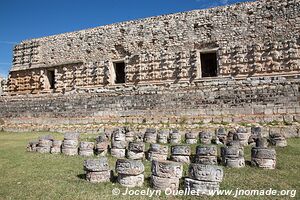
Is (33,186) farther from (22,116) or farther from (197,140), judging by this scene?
(22,116)

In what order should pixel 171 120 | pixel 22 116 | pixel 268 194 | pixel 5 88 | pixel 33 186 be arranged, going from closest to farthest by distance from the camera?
1. pixel 268 194
2. pixel 33 186
3. pixel 171 120
4. pixel 22 116
5. pixel 5 88

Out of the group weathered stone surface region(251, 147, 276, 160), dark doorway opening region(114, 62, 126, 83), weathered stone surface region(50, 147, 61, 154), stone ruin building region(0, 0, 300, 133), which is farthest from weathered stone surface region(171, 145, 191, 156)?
dark doorway opening region(114, 62, 126, 83)

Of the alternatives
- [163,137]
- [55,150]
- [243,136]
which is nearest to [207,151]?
[243,136]

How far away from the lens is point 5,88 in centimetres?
2784

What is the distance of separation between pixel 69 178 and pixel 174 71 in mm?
14626

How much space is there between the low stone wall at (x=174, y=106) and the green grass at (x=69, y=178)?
198 inches

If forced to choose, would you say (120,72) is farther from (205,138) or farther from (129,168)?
(129,168)

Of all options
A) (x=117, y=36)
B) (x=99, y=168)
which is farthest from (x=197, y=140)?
(x=117, y=36)

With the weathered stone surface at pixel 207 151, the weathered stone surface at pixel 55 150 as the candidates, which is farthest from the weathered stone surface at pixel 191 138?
the weathered stone surface at pixel 55 150

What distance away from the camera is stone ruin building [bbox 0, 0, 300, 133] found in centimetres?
1520

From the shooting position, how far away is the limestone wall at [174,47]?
59.9 feet

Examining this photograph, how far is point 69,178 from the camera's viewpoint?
7.00 metres

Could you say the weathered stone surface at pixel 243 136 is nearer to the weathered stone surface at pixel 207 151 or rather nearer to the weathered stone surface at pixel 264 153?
the weathered stone surface at pixel 264 153

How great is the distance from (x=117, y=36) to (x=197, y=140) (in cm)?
1376
